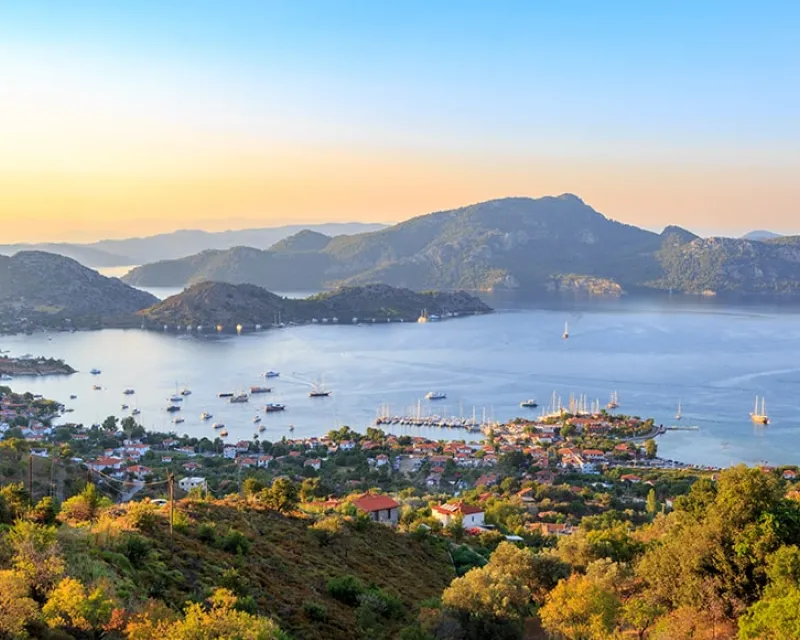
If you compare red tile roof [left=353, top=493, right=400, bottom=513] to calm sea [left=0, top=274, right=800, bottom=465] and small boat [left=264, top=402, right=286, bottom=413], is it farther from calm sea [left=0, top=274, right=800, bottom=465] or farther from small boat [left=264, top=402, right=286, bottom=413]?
small boat [left=264, top=402, right=286, bottom=413]

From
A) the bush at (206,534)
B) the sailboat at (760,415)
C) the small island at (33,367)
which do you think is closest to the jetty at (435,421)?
the sailboat at (760,415)

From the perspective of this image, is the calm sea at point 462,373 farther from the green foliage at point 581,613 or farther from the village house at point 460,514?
the green foliage at point 581,613

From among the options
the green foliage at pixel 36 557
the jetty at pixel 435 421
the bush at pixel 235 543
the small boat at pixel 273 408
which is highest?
the green foliage at pixel 36 557

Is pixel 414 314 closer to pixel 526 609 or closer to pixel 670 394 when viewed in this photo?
pixel 670 394

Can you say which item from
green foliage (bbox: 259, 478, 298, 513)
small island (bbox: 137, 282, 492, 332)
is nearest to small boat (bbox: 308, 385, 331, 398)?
green foliage (bbox: 259, 478, 298, 513)

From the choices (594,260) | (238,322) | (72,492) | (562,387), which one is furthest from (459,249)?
(72,492)
